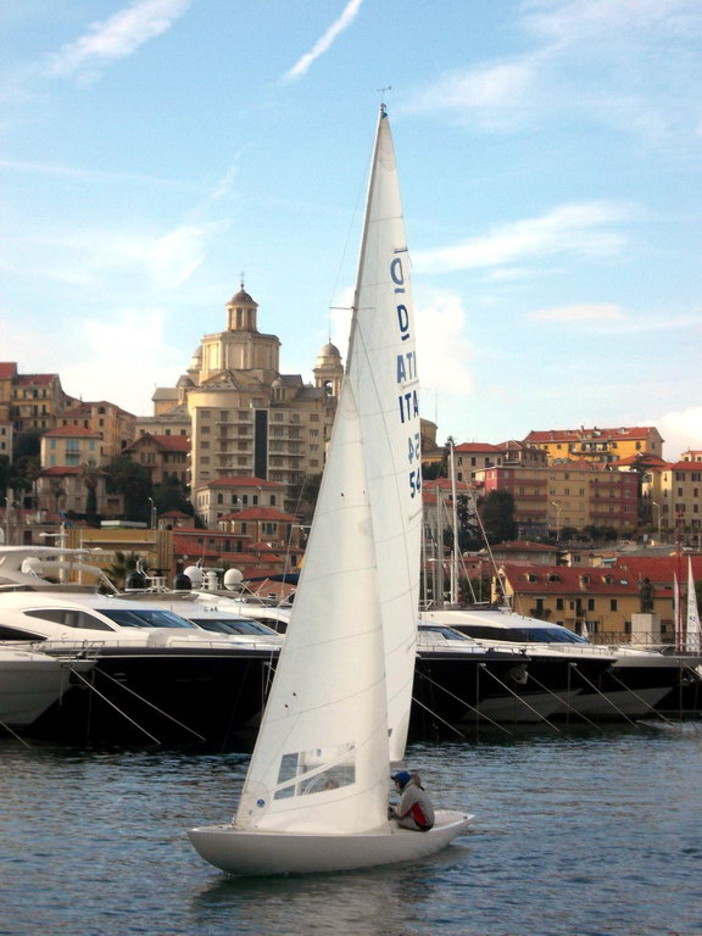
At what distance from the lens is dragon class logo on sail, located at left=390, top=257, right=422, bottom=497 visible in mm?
26984

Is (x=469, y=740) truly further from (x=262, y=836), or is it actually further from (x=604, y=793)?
(x=262, y=836)

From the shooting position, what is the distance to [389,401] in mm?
26844

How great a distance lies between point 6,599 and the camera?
154 feet

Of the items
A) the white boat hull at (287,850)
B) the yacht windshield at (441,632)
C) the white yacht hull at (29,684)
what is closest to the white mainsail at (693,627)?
the yacht windshield at (441,632)

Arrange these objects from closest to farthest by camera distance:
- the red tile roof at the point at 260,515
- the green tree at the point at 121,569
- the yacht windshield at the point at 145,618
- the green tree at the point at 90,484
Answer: the yacht windshield at the point at 145,618
the green tree at the point at 121,569
the red tile roof at the point at 260,515
the green tree at the point at 90,484

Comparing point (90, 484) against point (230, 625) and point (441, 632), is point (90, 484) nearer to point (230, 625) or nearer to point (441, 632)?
point (441, 632)

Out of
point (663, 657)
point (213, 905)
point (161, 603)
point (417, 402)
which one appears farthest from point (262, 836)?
point (663, 657)

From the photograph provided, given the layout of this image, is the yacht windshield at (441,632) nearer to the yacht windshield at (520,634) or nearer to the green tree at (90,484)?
the yacht windshield at (520,634)

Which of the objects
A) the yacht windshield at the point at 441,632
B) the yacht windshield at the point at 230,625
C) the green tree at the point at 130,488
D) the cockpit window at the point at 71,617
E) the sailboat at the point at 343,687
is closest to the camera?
the sailboat at the point at 343,687

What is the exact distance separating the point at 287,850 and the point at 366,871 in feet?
5.45

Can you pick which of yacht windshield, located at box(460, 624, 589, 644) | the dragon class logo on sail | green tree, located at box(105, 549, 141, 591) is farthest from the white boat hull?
green tree, located at box(105, 549, 141, 591)

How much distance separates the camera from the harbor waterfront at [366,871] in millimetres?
23375

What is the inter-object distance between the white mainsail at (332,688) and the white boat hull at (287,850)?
198mm

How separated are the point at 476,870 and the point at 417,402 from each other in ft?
24.9
